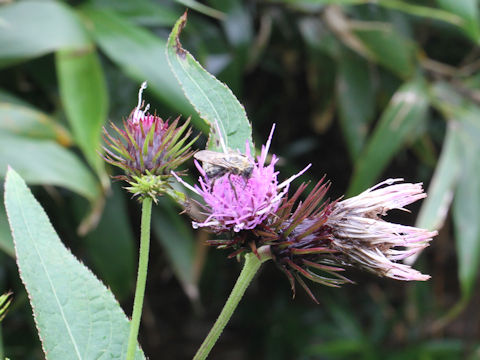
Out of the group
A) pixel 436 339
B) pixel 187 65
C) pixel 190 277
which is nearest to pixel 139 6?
pixel 190 277

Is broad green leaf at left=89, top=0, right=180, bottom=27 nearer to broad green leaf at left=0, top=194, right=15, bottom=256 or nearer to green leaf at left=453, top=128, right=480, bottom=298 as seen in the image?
broad green leaf at left=0, top=194, right=15, bottom=256

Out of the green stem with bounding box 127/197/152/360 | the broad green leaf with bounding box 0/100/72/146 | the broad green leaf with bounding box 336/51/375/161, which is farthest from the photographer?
the broad green leaf with bounding box 336/51/375/161

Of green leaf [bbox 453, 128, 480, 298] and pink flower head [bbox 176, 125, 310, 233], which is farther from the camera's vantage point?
green leaf [bbox 453, 128, 480, 298]

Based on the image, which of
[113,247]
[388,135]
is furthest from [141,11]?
[388,135]

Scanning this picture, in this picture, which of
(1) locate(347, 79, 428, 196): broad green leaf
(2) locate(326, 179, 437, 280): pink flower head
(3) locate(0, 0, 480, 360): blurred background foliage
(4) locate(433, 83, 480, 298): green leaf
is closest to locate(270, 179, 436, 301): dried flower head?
(2) locate(326, 179, 437, 280): pink flower head

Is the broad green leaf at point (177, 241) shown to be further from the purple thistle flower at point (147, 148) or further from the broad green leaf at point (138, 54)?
the purple thistle flower at point (147, 148)

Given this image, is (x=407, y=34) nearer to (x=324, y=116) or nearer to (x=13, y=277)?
(x=324, y=116)
